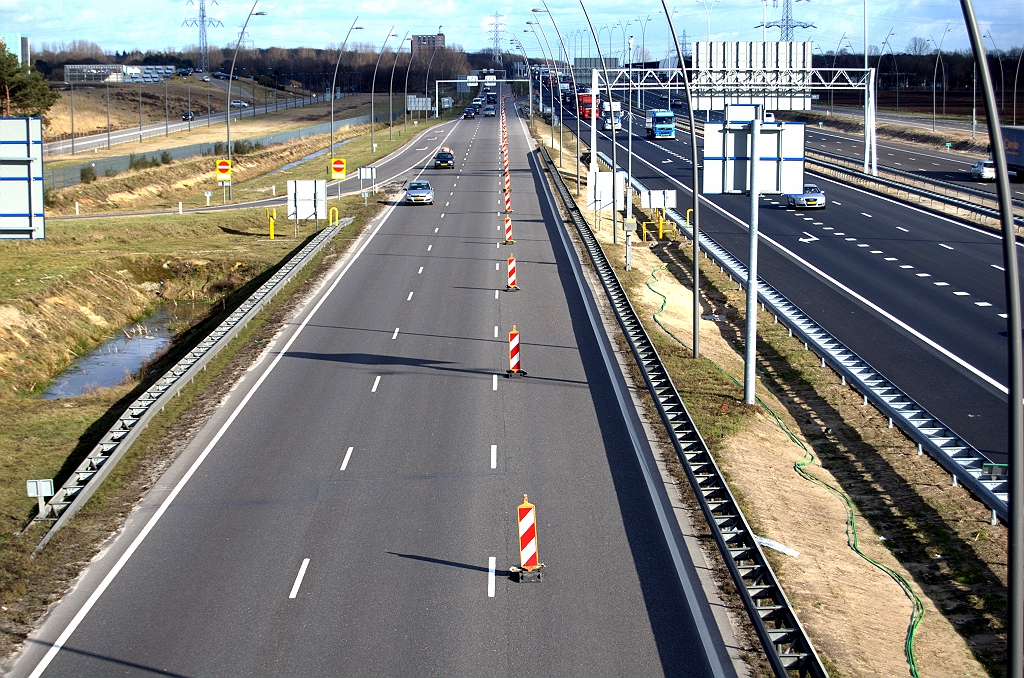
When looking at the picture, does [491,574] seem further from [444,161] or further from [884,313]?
[444,161]

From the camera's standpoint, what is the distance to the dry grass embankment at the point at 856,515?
14789 mm

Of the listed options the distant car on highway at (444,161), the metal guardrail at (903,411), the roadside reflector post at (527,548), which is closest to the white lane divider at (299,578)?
the roadside reflector post at (527,548)

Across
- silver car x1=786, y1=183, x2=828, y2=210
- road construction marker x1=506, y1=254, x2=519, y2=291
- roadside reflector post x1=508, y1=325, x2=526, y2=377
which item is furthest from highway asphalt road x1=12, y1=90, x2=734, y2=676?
silver car x1=786, y1=183, x2=828, y2=210

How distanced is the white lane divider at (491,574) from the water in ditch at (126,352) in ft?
58.3

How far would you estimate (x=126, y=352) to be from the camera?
120 feet

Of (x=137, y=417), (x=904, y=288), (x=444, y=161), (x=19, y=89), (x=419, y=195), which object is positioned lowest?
(x=137, y=417)

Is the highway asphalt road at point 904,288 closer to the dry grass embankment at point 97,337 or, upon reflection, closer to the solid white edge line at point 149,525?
the solid white edge line at point 149,525

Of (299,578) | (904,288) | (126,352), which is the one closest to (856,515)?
(299,578)

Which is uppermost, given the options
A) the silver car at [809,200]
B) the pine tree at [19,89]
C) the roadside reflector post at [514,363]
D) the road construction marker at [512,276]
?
the pine tree at [19,89]

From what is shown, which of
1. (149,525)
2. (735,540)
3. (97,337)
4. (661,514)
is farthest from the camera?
(97,337)

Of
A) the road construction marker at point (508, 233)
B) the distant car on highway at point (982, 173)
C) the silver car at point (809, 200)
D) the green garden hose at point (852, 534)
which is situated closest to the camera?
the green garden hose at point (852, 534)

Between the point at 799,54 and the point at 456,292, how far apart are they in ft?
133

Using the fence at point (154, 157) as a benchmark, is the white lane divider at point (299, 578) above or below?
below

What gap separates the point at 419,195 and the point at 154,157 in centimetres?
3549
